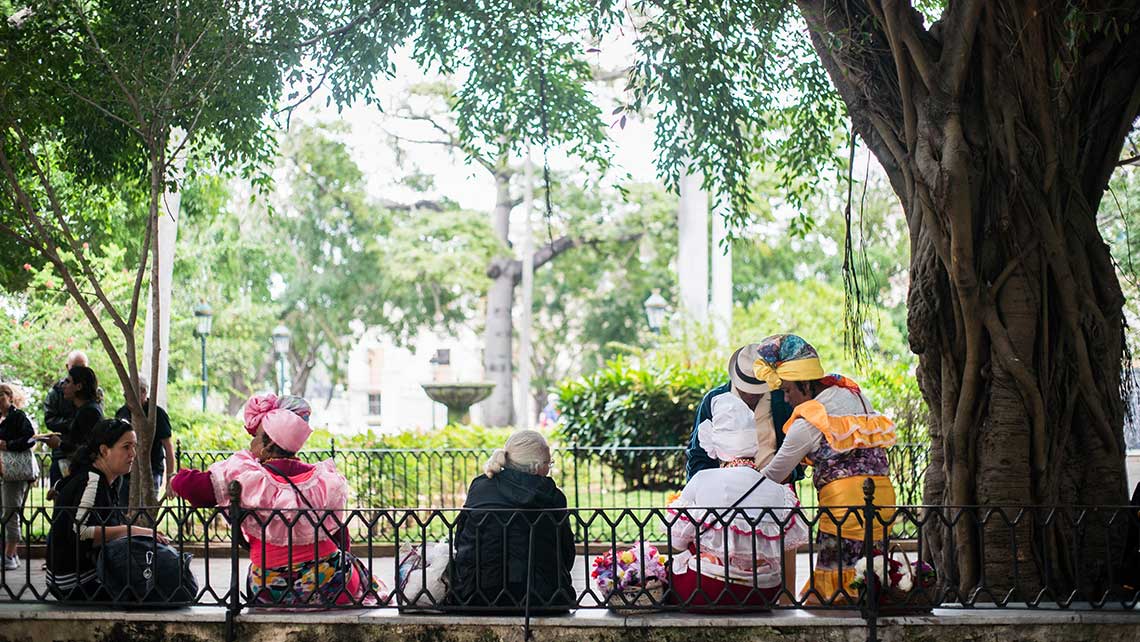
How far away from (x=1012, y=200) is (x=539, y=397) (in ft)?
134

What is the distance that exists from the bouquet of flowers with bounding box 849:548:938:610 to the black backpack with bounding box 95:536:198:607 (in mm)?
3434

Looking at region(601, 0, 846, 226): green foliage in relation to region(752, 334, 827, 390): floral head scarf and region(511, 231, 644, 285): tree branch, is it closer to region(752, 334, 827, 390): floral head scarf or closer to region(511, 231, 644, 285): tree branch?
region(752, 334, 827, 390): floral head scarf

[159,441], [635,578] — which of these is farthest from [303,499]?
[159,441]

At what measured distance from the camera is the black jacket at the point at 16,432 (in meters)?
9.38

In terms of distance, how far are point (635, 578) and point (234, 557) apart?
2005 mm

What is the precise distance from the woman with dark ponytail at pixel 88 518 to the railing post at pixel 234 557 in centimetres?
55

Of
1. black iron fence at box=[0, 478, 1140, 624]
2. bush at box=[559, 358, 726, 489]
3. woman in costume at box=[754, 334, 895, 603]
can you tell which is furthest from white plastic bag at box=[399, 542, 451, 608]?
bush at box=[559, 358, 726, 489]

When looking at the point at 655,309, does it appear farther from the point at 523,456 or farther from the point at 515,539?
the point at 515,539

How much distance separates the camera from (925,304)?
6785 millimetres

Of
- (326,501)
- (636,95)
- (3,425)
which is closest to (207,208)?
(3,425)

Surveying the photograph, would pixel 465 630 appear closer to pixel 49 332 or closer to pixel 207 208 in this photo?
pixel 49 332

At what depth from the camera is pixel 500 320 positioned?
33438 mm

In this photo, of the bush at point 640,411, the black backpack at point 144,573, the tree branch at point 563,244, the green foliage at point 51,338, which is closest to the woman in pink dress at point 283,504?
the black backpack at point 144,573

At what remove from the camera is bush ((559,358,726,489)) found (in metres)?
14.9
